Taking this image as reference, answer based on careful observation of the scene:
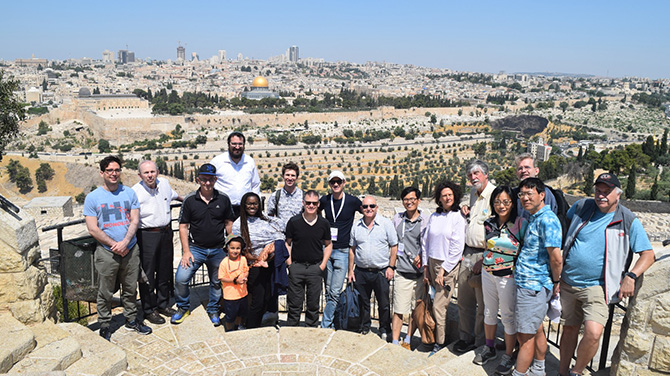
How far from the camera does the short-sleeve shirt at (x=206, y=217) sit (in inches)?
149

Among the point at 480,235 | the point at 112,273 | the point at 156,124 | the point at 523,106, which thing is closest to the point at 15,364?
the point at 112,273

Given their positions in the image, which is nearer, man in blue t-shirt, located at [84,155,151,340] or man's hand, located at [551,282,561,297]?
man's hand, located at [551,282,561,297]

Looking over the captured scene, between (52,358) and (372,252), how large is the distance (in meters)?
2.14

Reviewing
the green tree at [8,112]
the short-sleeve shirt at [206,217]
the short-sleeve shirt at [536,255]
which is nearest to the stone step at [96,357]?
the short-sleeve shirt at [206,217]

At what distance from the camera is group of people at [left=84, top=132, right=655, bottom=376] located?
299 cm

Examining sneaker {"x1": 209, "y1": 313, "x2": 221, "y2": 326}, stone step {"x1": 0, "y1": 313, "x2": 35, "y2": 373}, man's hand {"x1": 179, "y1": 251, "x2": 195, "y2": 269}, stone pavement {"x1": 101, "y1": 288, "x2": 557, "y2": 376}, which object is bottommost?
sneaker {"x1": 209, "y1": 313, "x2": 221, "y2": 326}

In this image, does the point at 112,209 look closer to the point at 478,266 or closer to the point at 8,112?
the point at 478,266

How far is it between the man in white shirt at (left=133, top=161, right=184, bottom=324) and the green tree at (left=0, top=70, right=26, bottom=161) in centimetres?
266

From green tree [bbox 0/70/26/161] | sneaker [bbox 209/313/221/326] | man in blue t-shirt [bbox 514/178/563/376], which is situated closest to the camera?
man in blue t-shirt [bbox 514/178/563/376]

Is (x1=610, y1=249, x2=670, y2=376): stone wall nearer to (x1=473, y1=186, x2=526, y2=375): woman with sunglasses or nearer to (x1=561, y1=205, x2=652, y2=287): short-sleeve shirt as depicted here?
(x1=561, y1=205, x2=652, y2=287): short-sleeve shirt

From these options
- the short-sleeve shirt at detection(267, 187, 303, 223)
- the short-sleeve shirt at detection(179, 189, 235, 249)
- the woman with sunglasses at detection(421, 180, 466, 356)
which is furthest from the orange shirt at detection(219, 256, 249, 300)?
the woman with sunglasses at detection(421, 180, 466, 356)

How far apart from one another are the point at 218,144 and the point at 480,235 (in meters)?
44.2

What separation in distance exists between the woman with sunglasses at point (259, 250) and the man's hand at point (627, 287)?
2.23 metres

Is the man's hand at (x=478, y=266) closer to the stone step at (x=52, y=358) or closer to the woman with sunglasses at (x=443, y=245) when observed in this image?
the woman with sunglasses at (x=443, y=245)
